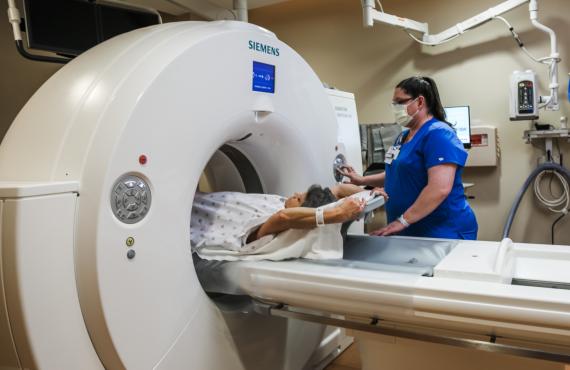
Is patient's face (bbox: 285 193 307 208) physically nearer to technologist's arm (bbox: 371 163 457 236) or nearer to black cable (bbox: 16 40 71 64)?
technologist's arm (bbox: 371 163 457 236)

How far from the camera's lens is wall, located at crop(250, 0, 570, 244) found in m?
3.43

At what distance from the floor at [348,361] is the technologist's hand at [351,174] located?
77 centimetres

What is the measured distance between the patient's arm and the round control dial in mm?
418

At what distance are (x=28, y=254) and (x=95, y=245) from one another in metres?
0.13

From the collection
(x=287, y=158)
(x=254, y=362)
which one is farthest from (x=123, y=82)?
(x=254, y=362)

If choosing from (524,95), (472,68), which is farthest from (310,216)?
(472,68)

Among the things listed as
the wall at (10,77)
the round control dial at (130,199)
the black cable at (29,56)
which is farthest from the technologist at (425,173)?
the wall at (10,77)

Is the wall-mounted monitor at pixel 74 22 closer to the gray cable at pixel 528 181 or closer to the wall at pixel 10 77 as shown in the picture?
the wall at pixel 10 77

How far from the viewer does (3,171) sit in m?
1.09

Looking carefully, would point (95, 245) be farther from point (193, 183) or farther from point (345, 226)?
point (345, 226)

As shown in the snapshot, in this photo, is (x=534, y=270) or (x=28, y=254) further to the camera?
(x=534, y=270)

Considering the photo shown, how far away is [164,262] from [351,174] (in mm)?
1131

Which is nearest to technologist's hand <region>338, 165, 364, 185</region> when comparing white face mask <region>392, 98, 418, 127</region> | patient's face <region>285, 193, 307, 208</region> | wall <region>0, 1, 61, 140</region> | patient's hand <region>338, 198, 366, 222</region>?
white face mask <region>392, 98, 418, 127</region>

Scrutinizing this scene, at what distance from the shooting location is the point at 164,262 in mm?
1159
